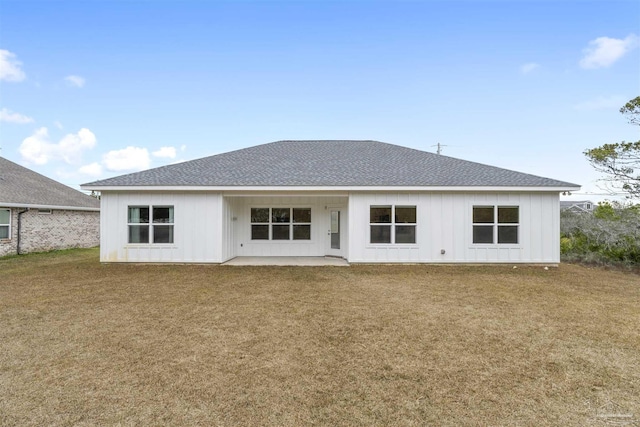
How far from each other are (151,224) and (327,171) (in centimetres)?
633

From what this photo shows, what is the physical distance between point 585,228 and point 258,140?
17.7m

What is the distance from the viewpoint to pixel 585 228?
43.6ft

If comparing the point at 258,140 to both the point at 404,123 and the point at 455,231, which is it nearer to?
the point at 404,123

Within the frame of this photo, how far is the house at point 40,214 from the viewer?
1416 cm

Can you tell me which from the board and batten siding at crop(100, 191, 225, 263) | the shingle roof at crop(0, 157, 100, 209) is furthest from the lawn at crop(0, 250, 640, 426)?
the shingle roof at crop(0, 157, 100, 209)

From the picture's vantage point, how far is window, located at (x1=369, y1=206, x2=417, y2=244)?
1096 centimetres

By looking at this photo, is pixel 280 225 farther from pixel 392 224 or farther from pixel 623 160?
pixel 623 160

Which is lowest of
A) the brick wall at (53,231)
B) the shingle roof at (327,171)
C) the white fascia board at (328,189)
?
the brick wall at (53,231)

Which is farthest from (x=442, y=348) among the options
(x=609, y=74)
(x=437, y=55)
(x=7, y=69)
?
(x=7, y=69)

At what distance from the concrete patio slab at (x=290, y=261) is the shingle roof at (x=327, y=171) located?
2779mm

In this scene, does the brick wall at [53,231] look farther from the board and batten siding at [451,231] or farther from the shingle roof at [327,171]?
the board and batten siding at [451,231]

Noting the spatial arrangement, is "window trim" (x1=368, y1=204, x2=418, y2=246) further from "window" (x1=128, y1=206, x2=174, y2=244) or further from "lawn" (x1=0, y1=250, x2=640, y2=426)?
"window" (x1=128, y1=206, x2=174, y2=244)

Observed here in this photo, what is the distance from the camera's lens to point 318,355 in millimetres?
3947

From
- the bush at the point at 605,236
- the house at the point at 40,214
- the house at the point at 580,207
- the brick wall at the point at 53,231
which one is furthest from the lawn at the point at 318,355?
the house at the point at 580,207
